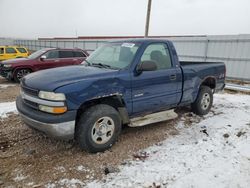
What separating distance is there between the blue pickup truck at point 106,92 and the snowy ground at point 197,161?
71 centimetres

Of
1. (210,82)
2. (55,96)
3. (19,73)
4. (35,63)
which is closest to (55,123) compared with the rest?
(55,96)

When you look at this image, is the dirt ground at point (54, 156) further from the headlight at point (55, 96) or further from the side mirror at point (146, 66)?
the side mirror at point (146, 66)

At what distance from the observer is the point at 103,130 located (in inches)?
151

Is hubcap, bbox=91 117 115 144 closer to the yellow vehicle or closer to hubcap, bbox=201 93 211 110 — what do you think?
hubcap, bbox=201 93 211 110

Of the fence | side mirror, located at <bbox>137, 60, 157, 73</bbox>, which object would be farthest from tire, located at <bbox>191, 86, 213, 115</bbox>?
the fence

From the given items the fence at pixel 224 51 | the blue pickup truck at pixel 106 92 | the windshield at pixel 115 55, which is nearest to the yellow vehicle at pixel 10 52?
the fence at pixel 224 51

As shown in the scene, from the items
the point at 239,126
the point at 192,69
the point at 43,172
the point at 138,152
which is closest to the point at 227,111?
the point at 239,126

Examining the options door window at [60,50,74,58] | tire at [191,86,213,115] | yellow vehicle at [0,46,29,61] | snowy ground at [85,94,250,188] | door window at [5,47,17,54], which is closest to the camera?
snowy ground at [85,94,250,188]

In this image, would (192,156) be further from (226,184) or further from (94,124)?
(94,124)

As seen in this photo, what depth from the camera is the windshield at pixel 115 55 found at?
425 centimetres

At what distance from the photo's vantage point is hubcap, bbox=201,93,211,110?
5902mm

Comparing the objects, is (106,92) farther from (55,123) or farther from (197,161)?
(197,161)

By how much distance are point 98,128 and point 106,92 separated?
622 mm

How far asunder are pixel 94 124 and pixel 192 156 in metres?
1.74
